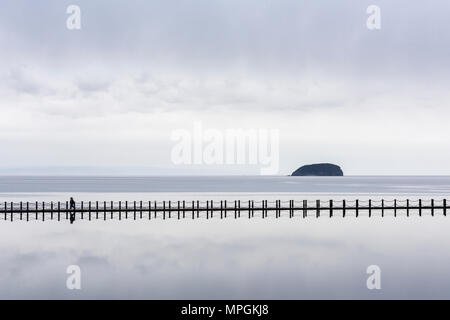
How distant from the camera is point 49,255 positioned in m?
35.5

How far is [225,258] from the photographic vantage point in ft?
114

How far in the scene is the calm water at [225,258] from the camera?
26.3 metres

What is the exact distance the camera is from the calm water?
26344mm

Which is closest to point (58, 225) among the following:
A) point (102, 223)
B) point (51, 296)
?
point (102, 223)

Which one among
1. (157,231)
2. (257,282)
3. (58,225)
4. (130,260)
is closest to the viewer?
(257,282)

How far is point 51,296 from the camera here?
25469 millimetres

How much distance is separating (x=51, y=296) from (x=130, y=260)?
27.9 feet
